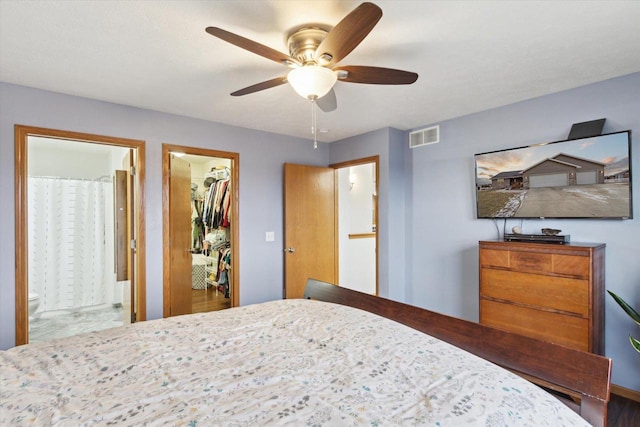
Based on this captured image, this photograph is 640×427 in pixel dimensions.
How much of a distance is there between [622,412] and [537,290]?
906 mm

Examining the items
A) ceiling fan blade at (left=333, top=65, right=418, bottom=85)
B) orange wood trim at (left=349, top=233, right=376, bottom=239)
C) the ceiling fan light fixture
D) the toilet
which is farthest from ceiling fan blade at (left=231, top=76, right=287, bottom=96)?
the toilet

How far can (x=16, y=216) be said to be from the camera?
2.43 metres

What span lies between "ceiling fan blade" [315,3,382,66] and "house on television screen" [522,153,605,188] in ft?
6.78

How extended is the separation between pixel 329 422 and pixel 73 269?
4.91 metres

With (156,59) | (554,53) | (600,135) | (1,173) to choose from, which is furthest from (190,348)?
(600,135)

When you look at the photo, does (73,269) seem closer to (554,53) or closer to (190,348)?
(190,348)

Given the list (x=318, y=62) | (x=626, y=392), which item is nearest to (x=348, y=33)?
(x=318, y=62)

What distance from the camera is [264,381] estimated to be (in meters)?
1.09

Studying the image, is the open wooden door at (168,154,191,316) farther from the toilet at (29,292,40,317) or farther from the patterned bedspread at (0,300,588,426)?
the patterned bedspread at (0,300,588,426)

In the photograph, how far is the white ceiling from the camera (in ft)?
5.12

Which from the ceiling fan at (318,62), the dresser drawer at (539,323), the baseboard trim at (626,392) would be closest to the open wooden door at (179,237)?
the ceiling fan at (318,62)

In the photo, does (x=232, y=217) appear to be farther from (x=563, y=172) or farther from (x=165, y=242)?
(x=563, y=172)

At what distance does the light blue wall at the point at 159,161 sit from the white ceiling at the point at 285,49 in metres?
0.15

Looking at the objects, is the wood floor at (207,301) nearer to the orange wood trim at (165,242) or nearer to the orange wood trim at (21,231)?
the orange wood trim at (165,242)
